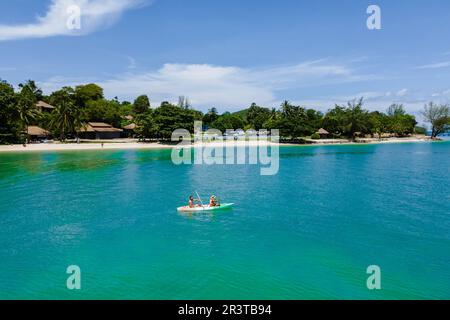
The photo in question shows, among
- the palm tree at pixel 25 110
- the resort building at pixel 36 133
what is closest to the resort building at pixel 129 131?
the resort building at pixel 36 133

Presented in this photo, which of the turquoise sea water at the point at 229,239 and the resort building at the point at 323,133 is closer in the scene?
the turquoise sea water at the point at 229,239

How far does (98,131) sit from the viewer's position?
116 m

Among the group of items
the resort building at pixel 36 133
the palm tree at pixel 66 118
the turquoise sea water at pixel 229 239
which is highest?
the palm tree at pixel 66 118

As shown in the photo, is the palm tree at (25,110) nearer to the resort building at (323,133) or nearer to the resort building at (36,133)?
the resort building at (36,133)

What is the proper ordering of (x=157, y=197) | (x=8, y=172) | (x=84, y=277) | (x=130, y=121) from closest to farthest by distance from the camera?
(x=84, y=277) < (x=157, y=197) < (x=8, y=172) < (x=130, y=121)

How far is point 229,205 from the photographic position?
33.2 m

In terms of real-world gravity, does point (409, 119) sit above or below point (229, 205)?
above

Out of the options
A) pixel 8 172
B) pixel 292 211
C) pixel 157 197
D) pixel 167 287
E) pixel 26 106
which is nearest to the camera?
pixel 167 287

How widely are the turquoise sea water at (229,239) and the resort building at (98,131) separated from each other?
70186mm

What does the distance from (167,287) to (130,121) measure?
115 m

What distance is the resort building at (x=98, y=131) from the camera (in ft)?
378

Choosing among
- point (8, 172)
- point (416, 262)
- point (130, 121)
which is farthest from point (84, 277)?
point (130, 121)
